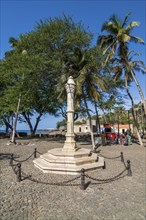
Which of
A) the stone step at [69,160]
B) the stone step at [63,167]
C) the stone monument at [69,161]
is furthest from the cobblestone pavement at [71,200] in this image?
the stone step at [69,160]

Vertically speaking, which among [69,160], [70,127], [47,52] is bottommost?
[69,160]

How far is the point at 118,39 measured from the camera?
2094 centimetres

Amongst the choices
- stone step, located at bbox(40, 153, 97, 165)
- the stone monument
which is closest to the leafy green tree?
the stone monument

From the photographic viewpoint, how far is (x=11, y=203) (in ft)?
17.5

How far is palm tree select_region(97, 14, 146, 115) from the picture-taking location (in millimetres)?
20578

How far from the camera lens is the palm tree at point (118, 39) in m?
20.6

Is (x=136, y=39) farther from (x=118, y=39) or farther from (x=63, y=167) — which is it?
(x=63, y=167)

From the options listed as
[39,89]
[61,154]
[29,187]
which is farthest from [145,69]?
[29,187]

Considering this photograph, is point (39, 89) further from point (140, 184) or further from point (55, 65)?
point (140, 184)

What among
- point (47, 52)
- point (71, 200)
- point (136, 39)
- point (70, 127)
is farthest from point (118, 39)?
point (71, 200)

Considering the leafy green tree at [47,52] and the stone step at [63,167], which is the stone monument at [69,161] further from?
the leafy green tree at [47,52]

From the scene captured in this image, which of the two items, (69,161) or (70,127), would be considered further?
(70,127)

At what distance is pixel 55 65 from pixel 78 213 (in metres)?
16.2

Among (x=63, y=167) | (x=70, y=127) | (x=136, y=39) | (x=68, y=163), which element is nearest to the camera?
(x=63, y=167)
